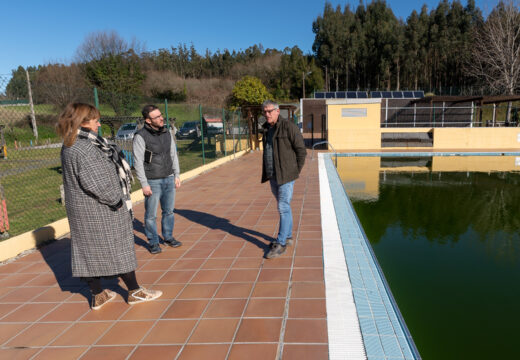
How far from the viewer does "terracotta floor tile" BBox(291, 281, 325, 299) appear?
266 cm

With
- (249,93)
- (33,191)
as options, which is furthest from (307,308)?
(249,93)

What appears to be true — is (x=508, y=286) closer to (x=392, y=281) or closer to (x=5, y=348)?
(x=392, y=281)

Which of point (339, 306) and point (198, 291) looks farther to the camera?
point (198, 291)

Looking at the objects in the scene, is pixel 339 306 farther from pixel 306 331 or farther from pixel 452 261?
pixel 452 261

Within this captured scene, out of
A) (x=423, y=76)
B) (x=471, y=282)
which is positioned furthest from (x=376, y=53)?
(x=471, y=282)

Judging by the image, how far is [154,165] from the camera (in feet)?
11.0

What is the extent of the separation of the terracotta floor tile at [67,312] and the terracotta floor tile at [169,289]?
1.82 ft

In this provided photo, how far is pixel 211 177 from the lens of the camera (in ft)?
28.7

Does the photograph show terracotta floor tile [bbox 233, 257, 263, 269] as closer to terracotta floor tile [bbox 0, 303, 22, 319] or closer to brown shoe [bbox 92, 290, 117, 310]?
brown shoe [bbox 92, 290, 117, 310]

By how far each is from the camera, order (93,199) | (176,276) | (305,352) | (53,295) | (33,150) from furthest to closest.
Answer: (33,150), (176,276), (53,295), (93,199), (305,352)

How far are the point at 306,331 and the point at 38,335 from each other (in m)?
1.88

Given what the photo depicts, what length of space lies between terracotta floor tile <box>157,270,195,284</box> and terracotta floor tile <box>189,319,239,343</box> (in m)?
0.74

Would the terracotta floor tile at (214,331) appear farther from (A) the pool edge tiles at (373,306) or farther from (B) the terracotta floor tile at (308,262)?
(B) the terracotta floor tile at (308,262)

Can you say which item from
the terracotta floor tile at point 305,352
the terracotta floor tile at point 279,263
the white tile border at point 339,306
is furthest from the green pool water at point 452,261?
the terracotta floor tile at point 279,263
